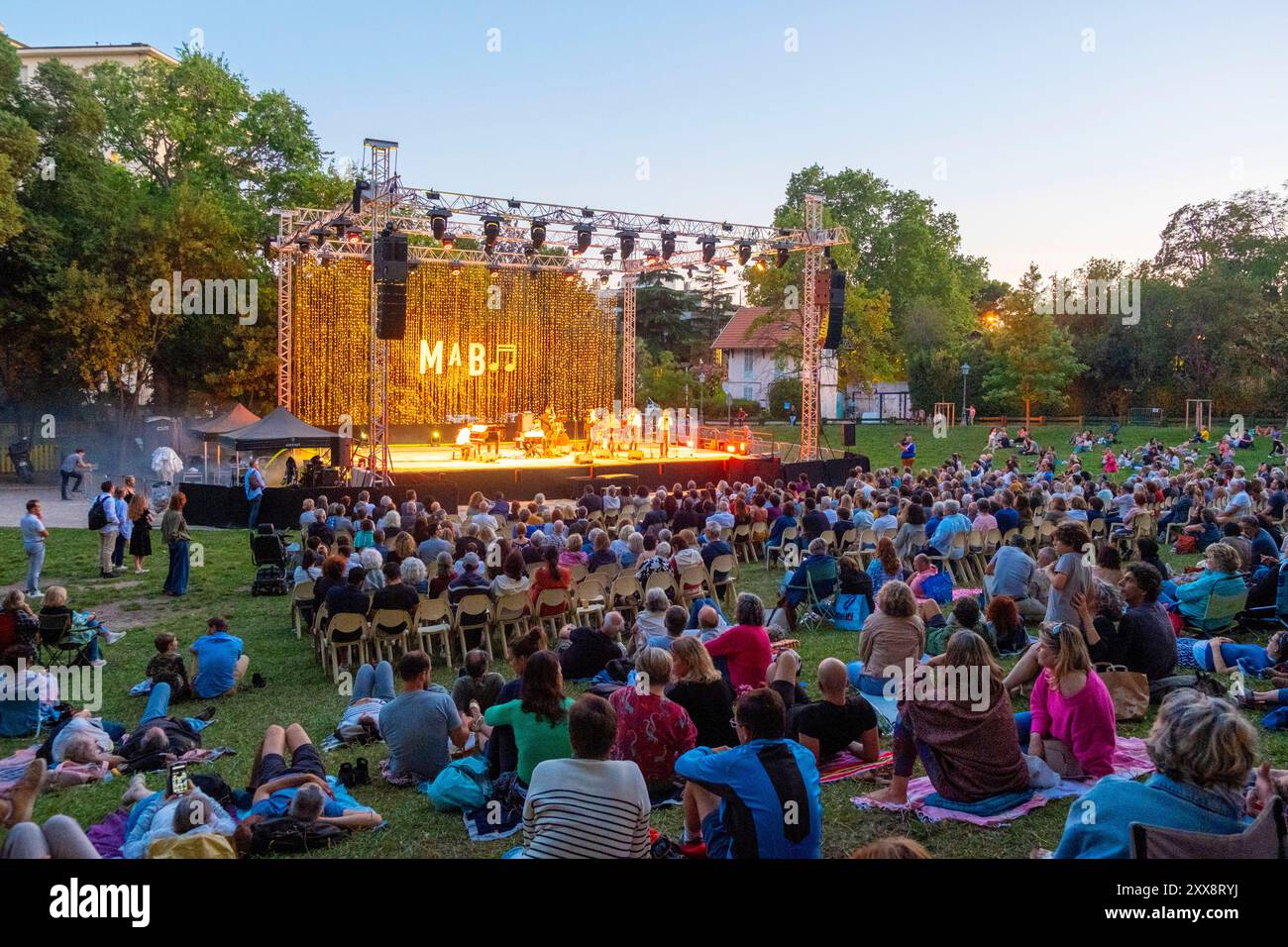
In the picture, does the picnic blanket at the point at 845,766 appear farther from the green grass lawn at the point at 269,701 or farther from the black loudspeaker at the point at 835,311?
the black loudspeaker at the point at 835,311

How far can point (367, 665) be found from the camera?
7.09 meters

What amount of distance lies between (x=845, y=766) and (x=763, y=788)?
2.12 m

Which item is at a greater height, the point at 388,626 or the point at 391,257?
the point at 391,257

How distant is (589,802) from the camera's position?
3.44m

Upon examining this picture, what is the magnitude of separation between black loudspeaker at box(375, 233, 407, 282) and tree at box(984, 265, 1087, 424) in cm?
2565

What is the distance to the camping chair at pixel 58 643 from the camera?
789 centimetres

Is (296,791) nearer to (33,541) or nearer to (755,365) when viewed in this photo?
(33,541)

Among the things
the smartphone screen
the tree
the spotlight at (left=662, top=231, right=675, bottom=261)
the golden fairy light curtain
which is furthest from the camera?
the tree

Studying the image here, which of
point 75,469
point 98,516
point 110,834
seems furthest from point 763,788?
point 75,469

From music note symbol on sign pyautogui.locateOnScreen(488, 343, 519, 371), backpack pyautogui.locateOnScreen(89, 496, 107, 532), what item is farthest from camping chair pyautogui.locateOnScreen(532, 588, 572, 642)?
music note symbol on sign pyautogui.locateOnScreen(488, 343, 519, 371)

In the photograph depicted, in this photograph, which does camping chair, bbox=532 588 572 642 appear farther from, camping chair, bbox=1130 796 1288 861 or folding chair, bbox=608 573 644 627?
camping chair, bbox=1130 796 1288 861

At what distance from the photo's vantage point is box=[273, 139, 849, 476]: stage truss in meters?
18.0
